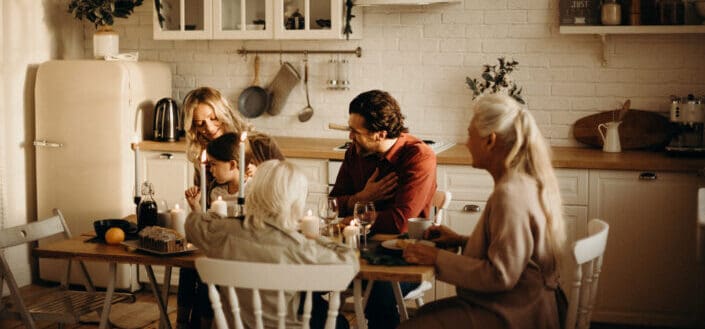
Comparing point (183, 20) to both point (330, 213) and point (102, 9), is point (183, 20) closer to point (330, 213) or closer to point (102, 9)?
point (102, 9)

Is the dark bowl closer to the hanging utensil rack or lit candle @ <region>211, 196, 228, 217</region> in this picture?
lit candle @ <region>211, 196, 228, 217</region>

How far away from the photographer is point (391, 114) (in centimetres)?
361

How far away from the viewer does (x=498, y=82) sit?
16.4 ft

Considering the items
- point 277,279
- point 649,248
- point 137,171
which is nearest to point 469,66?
point 649,248

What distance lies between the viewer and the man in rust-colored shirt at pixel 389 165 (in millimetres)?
3537

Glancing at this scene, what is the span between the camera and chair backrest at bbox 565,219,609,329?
2.79 metres

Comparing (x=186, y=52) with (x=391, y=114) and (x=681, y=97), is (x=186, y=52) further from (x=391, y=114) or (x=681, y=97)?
(x=681, y=97)

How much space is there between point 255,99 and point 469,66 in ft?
4.34

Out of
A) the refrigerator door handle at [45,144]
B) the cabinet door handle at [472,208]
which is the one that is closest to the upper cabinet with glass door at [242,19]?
the refrigerator door handle at [45,144]

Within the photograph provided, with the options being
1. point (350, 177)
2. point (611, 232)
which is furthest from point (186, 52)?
point (611, 232)

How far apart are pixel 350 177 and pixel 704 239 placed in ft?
4.75

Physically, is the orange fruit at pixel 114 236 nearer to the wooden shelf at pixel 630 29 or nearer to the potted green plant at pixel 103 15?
the potted green plant at pixel 103 15

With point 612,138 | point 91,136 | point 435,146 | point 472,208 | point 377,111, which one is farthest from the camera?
point 91,136

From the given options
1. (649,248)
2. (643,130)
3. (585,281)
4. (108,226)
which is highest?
(643,130)
